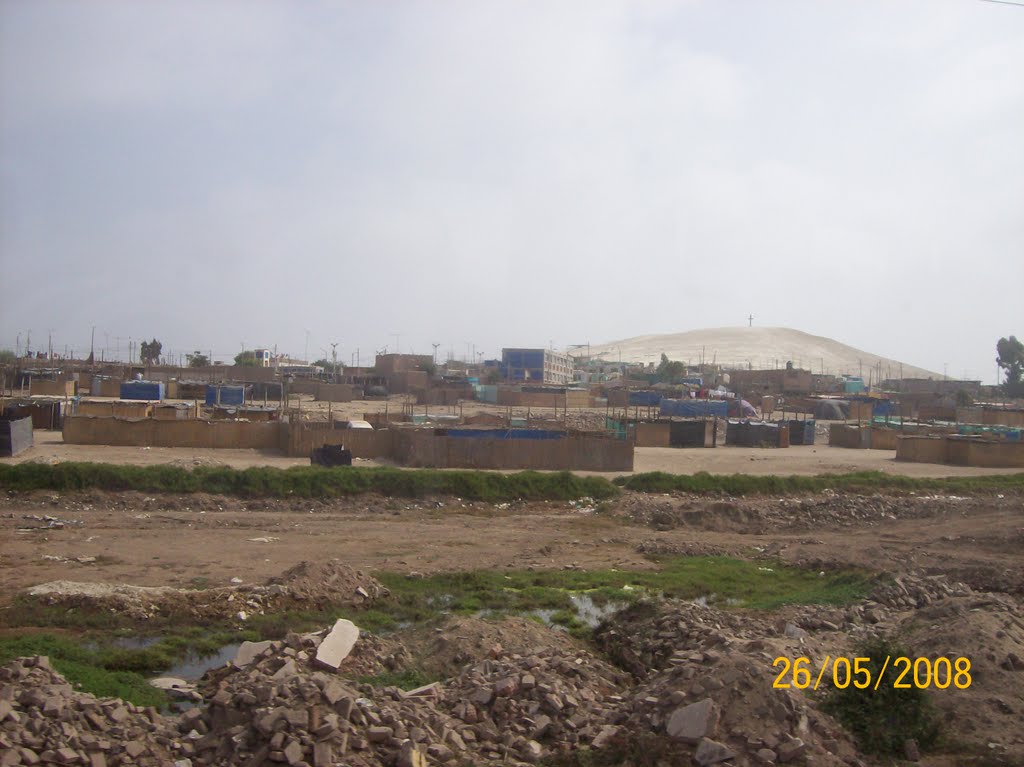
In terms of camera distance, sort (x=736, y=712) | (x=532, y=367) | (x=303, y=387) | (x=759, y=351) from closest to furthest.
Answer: (x=736, y=712), (x=303, y=387), (x=532, y=367), (x=759, y=351)

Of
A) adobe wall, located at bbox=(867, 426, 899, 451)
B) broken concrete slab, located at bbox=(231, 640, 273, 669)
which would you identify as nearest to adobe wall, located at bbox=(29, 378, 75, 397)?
adobe wall, located at bbox=(867, 426, 899, 451)

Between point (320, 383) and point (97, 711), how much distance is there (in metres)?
52.1

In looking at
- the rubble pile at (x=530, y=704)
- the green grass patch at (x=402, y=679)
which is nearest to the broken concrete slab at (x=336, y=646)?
the green grass patch at (x=402, y=679)

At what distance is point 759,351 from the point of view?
156 m

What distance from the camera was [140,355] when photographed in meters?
86.1

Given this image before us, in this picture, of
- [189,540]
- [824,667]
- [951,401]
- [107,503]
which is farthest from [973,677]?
[951,401]

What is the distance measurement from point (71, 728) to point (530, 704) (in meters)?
3.73

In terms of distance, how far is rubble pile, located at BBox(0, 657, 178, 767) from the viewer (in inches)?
256

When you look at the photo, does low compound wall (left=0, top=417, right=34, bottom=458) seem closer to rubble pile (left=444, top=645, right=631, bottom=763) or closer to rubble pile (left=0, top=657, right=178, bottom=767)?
rubble pile (left=0, top=657, right=178, bottom=767)

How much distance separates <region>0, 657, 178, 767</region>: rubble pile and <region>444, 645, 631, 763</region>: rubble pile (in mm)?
2463

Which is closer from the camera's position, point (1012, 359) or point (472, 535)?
point (472, 535)

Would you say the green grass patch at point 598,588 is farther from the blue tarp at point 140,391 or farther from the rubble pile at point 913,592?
the blue tarp at point 140,391
